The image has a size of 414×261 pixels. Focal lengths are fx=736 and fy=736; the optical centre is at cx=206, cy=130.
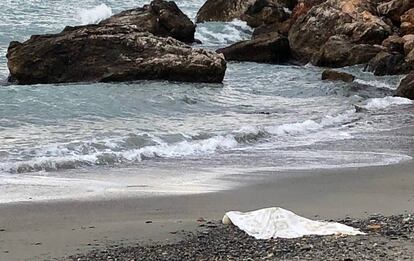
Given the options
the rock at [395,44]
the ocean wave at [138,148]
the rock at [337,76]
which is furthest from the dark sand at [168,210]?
the rock at [395,44]

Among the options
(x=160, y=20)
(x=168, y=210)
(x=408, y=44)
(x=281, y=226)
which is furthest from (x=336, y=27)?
(x=281, y=226)

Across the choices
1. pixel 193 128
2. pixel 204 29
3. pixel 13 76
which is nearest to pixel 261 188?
pixel 193 128

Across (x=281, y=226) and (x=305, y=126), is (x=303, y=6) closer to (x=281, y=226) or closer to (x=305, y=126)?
(x=305, y=126)

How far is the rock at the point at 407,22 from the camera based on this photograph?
24077mm

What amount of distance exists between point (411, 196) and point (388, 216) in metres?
1.12

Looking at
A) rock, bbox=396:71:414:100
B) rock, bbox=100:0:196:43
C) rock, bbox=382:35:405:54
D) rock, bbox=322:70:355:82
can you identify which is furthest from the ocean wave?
rock, bbox=100:0:196:43

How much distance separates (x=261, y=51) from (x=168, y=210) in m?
18.2

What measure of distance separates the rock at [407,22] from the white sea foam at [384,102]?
847 centimetres

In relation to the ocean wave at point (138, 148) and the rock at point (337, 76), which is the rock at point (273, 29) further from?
the ocean wave at point (138, 148)

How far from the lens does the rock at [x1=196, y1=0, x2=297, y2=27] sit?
106ft

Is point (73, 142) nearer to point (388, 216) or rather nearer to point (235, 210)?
point (235, 210)

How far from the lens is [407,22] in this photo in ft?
80.1

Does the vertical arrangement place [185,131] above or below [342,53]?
above

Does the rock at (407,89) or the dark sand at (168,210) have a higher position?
the dark sand at (168,210)
